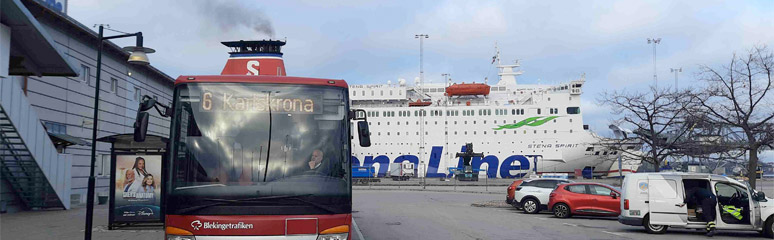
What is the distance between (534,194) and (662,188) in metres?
7.72

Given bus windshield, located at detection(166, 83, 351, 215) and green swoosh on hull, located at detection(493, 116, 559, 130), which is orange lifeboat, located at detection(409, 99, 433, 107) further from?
bus windshield, located at detection(166, 83, 351, 215)

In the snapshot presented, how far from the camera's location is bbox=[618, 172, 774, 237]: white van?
13.2m

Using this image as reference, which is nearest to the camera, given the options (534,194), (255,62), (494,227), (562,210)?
(494,227)

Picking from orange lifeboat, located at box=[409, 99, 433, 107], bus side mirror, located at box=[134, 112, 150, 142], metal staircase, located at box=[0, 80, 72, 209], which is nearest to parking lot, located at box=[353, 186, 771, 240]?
bus side mirror, located at box=[134, 112, 150, 142]

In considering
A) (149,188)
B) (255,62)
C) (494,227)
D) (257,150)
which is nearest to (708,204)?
(494,227)

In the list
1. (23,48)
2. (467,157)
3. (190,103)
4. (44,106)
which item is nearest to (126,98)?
(44,106)

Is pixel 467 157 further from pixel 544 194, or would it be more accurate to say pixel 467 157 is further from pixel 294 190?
pixel 294 190

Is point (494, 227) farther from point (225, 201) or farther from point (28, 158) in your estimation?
point (28, 158)

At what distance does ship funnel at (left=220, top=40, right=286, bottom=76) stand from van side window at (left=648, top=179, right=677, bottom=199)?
9.25 m

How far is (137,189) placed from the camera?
14227mm

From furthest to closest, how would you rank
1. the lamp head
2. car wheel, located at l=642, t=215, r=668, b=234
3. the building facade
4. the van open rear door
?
the building facade < car wheel, located at l=642, t=215, r=668, b=234 < the van open rear door < the lamp head

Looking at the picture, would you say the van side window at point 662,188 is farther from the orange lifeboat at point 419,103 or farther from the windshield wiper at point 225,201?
the orange lifeboat at point 419,103

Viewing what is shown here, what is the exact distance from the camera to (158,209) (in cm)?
1428

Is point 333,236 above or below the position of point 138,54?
below
